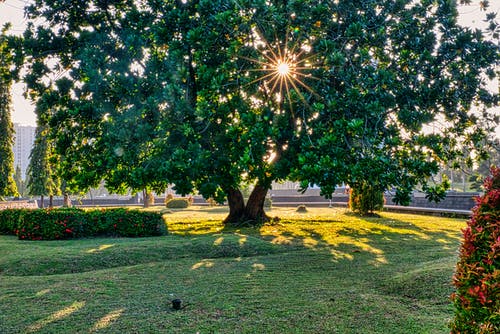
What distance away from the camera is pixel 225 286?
6.84 meters

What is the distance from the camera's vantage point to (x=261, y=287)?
266 inches

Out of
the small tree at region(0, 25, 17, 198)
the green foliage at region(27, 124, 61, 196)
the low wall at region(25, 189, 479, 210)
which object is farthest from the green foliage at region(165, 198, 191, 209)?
the small tree at region(0, 25, 17, 198)

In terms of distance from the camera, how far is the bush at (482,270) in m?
2.76

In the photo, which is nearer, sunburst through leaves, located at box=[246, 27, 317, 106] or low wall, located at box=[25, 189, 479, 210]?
sunburst through leaves, located at box=[246, 27, 317, 106]

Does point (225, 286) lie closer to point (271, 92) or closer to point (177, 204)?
point (271, 92)

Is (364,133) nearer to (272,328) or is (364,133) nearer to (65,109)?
(272,328)

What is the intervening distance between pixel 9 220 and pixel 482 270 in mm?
16421

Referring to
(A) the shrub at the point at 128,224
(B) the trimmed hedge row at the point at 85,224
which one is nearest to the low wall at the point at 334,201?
(A) the shrub at the point at 128,224

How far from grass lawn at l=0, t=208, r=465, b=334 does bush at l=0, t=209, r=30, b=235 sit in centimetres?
297

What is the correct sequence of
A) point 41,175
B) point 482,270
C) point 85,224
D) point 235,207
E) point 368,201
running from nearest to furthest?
point 482,270, point 85,224, point 235,207, point 368,201, point 41,175

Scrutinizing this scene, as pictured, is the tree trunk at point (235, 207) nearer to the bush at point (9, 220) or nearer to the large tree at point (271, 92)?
the large tree at point (271, 92)

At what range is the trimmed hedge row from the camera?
42.3 feet

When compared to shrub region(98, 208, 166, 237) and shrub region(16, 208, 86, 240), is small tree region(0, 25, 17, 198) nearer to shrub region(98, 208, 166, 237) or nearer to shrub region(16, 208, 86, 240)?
shrub region(16, 208, 86, 240)

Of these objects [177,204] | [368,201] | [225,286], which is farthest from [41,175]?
[225,286]
